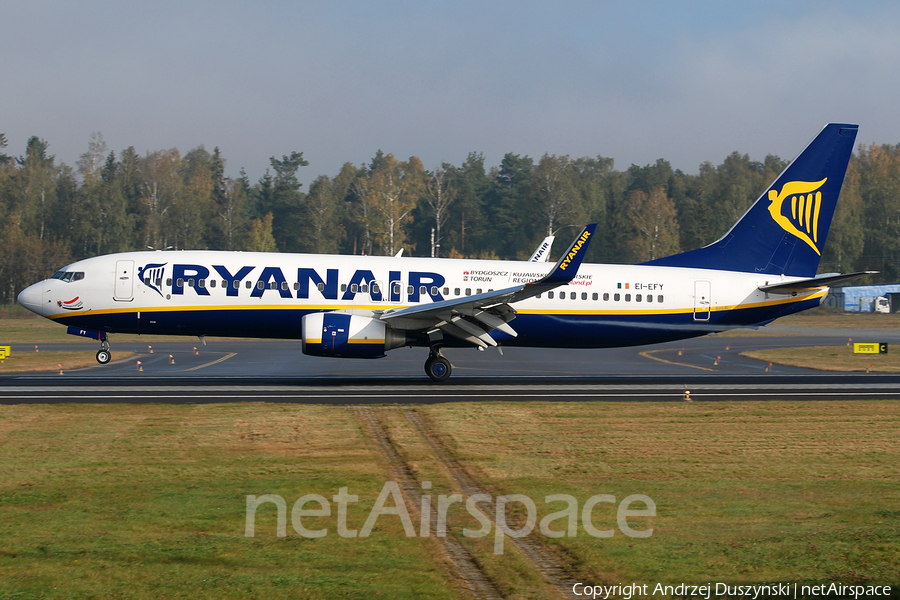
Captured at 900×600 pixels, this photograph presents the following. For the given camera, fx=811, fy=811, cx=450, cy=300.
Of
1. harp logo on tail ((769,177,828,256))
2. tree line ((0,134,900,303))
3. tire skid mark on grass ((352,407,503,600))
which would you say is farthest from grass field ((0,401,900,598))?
tree line ((0,134,900,303))

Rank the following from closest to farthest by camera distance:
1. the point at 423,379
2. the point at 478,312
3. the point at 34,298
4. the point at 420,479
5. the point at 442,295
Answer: the point at 420,479 < the point at 478,312 < the point at 34,298 < the point at 442,295 < the point at 423,379

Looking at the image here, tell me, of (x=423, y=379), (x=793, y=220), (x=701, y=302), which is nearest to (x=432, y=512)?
(x=423, y=379)

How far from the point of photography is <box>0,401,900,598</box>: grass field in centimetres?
866

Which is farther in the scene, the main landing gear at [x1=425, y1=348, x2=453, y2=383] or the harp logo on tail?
the harp logo on tail

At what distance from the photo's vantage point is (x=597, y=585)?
8.45 metres

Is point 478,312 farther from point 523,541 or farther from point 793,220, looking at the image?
point 523,541

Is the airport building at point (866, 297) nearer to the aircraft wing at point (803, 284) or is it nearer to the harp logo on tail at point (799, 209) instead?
the harp logo on tail at point (799, 209)

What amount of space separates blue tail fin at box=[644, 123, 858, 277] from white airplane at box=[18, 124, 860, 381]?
2.0 inches

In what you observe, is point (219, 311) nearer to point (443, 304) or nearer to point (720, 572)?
point (443, 304)

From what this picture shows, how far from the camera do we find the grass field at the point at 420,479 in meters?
8.66

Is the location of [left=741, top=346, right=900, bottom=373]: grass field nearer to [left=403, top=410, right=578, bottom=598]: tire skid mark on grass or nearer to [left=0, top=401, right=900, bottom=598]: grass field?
[left=0, top=401, right=900, bottom=598]: grass field

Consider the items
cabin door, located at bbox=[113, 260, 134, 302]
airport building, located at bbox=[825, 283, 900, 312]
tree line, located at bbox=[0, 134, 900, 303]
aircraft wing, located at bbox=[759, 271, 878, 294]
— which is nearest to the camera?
cabin door, located at bbox=[113, 260, 134, 302]

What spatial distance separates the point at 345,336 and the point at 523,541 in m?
15.2

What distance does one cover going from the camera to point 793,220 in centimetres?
2941
